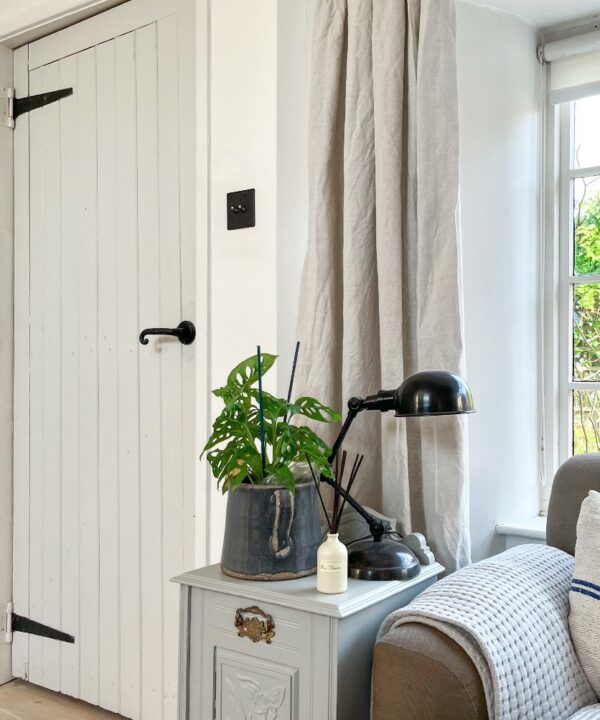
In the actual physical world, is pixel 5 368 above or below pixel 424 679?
above

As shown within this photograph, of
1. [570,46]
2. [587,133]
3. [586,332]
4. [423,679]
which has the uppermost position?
[570,46]

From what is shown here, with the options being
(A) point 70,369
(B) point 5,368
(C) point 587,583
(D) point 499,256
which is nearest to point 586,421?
(D) point 499,256

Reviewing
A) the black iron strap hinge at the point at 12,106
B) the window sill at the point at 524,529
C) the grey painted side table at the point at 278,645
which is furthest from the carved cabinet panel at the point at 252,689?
the black iron strap hinge at the point at 12,106

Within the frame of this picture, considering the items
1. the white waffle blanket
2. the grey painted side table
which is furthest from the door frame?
the white waffle blanket

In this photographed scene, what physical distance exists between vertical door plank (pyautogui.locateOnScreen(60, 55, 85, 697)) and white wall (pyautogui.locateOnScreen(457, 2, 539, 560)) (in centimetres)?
116

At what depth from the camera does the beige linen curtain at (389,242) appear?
161 cm

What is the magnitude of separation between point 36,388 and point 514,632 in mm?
1742

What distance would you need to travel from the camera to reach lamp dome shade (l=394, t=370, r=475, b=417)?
138cm

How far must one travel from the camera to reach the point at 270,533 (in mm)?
1390

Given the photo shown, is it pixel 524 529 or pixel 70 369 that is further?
pixel 70 369

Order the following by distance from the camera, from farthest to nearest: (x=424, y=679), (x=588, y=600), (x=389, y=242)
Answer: (x=389, y=242)
(x=588, y=600)
(x=424, y=679)

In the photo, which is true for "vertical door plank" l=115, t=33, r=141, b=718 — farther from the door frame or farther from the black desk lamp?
the black desk lamp

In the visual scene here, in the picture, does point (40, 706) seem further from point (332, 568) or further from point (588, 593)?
point (588, 593)

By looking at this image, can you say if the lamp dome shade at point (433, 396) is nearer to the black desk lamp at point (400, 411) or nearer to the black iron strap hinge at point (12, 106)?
the black desk lamp at point (400, 411)
